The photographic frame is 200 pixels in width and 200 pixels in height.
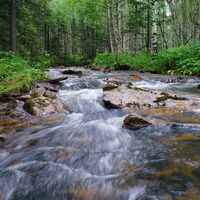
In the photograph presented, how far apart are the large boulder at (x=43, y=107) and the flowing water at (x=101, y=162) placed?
72 cm

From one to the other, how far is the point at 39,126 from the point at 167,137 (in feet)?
7.89

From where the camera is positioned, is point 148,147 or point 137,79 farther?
point 137,79

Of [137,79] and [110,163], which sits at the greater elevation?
[137,79]

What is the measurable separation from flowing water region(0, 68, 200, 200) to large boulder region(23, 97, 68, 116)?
0.72m

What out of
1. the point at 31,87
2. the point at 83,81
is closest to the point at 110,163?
the point at 31,87

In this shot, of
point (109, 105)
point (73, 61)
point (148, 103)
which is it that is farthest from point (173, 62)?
point (73, 61)

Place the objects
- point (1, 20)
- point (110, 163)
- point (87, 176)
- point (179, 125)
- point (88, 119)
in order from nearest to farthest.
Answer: point (87, 176) → point (110, 163) → point (179, 125) → point (88, 119) → point (1, 20)

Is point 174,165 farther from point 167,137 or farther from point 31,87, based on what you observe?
Result: point 31,87

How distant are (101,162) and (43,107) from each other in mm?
2567

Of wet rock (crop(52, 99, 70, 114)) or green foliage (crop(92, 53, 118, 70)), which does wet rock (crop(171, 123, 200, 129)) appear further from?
green foliage (crop(92, 53, 118, 70))

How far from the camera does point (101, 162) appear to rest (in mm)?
2242

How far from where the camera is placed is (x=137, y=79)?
8695mm

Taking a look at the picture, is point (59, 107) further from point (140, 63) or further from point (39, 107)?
point (140, 63)

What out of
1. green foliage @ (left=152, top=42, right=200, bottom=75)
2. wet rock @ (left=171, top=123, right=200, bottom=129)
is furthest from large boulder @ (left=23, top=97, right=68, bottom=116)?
green foliage @ (left=152, top=42, right=200, bottom=75)
